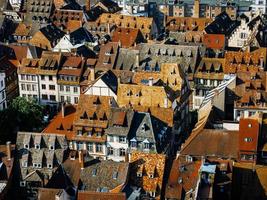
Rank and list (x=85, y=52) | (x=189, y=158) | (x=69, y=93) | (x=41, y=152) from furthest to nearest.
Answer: (x=85, y=52) < (x=69, y=93) < (x=41, y=152) < (x=189, y=158)

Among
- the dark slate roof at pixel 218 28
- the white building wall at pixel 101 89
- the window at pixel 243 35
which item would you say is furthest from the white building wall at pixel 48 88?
the window at pixel 243 35

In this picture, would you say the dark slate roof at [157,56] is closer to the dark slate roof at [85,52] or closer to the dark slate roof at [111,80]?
the dark slate roof at [85,52]

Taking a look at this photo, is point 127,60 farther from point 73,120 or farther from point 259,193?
point 259,193

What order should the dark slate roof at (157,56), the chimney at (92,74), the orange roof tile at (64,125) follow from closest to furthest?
the orange roof tile at (64,125) < the chimney at (92,74) < the dark slate roof at (157,56)

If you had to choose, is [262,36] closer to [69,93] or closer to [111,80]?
[111,80]

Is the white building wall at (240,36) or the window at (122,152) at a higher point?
the white building wall at (240,36)

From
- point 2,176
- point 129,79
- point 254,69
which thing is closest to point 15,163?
point 2,176

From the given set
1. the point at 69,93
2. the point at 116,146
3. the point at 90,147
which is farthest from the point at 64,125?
the point at 69,93
